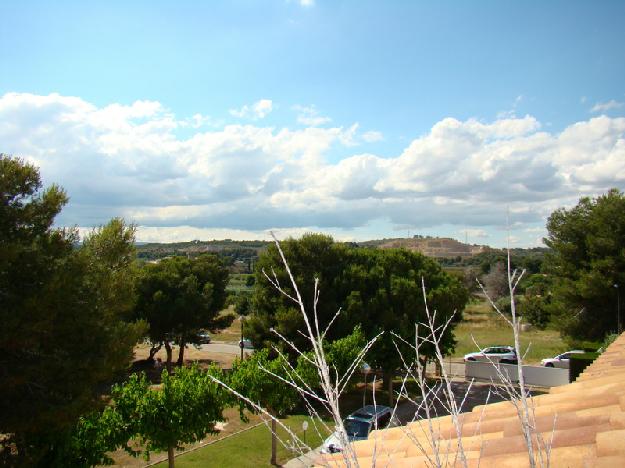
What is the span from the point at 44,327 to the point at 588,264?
98.4 feet

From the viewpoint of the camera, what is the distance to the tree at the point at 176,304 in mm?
31672

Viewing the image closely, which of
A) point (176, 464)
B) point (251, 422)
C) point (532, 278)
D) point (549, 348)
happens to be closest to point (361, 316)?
point (251, 422)

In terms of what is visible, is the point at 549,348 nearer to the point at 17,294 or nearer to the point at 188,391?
the point at 188,391

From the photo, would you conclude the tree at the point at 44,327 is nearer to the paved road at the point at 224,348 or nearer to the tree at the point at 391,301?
the tree at the point at 391,301

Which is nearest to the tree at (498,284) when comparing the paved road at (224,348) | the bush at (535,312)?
the bush at (535,312)

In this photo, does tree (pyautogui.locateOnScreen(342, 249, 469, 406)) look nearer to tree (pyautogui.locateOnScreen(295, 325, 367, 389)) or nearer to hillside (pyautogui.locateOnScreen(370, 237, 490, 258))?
tree (pyautogui.locateOnScreen(295, 325, 367, 389))

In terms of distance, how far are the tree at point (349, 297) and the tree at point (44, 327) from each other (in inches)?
452

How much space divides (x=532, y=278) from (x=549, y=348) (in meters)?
27.3

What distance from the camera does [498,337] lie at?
41812 millimetres

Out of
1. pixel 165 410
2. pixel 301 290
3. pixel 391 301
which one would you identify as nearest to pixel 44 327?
pixel 165 410

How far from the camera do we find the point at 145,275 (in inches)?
1271

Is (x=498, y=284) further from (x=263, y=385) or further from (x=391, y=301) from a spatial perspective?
(x=263, y=385)

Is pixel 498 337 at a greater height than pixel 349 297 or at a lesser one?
lesser

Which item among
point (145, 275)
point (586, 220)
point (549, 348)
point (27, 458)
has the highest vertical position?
point (586, 220)
